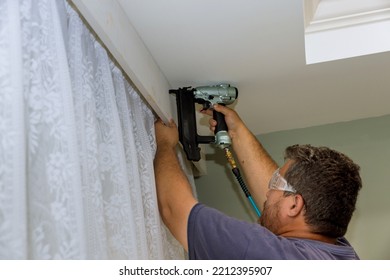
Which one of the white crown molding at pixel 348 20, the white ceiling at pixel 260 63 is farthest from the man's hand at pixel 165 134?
the white crown molding at pixel 348 20

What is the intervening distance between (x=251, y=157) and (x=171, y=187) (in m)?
0.56

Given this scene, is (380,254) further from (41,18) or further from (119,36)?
(41,18)

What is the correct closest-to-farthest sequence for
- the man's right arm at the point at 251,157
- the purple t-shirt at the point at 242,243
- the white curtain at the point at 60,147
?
the white curtain at the point at 60,147 → the purple t-shirt at the point at 242,243 → the man's right arm at the point at 251,157

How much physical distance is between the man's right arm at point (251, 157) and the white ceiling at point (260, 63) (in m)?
0.17

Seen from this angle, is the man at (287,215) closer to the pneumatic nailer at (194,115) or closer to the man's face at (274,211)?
the man's face at (274,211)

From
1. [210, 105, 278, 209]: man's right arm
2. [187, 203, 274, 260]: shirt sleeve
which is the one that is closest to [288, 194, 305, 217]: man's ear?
[187, 203, 274, 260]: shirt sleeve

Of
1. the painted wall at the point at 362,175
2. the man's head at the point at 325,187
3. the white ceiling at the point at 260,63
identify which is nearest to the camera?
the man's head at the point at 325,187

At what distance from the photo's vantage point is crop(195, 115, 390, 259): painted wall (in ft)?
7.80

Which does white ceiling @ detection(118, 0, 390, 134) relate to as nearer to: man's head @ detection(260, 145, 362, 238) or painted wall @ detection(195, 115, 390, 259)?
painted wall @ detection(195, 115, 390, 259)

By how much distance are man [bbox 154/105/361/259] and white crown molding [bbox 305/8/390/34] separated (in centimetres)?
62

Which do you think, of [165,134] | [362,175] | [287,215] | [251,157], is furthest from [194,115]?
[362,175]

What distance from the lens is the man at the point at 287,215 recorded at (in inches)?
49.9

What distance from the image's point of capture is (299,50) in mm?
1819

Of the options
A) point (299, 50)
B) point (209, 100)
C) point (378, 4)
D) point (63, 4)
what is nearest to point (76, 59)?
point (63, 4)
